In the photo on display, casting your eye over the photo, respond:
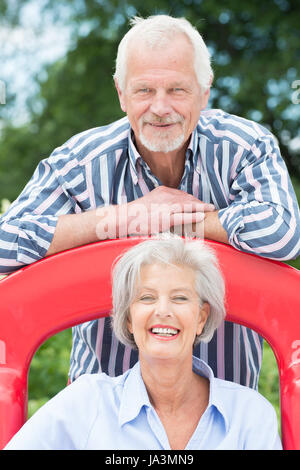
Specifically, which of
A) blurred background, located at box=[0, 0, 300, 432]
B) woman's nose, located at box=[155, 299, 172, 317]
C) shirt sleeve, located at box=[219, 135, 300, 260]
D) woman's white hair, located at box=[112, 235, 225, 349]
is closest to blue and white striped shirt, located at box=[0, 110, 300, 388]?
shirt sleeve, located at box=[219, 135, 300, 260]

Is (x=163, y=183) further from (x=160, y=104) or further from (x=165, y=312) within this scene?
(x=165, y=312)

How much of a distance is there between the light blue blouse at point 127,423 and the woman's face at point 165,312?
129mm

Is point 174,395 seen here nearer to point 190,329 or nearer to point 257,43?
point 190,329

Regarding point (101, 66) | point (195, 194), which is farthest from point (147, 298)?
point (101, 66)

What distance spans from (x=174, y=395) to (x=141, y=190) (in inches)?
24.8

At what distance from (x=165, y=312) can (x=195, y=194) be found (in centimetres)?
54

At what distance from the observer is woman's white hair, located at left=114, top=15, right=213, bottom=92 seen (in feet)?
5.73

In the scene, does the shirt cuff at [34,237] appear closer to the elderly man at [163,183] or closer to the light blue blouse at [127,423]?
the elderly man at [163,183]

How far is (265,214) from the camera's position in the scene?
1.60 meters

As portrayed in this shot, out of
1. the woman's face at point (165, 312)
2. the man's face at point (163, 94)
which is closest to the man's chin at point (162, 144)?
the man's face at point (163, 94)

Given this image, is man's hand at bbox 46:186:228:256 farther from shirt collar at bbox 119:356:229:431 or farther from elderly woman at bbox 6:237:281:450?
shirt collar at bbox 119:356:229:431

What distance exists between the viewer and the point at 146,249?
4.98 ft

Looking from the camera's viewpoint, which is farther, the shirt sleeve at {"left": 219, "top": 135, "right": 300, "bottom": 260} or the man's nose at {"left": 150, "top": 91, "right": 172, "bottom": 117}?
the man's nose at {"left": 150, "top": 91, "right": 172, "bottom": 117}

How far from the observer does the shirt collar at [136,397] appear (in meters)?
1.46
